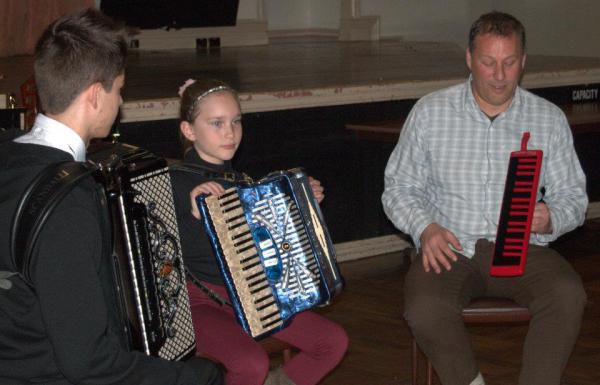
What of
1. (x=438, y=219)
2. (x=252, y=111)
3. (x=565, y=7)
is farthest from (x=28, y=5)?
(x=438, y=219)

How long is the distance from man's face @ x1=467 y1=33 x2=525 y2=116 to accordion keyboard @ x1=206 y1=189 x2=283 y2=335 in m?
1.00

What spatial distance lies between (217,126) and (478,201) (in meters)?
0.87

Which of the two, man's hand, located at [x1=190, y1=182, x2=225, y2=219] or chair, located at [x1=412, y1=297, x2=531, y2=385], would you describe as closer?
man's hand, located at [x1=190, y1=182, x2=225, y2=219]

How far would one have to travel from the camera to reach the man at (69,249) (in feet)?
5.50

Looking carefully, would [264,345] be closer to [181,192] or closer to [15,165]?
[181,192]

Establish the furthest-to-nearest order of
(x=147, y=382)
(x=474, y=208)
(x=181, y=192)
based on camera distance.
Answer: (x=474, y=208)
(x=181, y=192)
(x=147, y=382)

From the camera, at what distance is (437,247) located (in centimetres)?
286

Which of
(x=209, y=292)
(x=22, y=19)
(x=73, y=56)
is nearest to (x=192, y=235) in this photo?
(x=209, y=292)

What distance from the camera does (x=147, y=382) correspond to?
5.99ft

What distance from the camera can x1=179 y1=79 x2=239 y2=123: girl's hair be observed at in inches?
109

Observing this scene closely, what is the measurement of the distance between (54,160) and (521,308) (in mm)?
1578

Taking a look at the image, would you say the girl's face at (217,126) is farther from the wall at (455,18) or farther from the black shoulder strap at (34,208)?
the wall at (455,18)

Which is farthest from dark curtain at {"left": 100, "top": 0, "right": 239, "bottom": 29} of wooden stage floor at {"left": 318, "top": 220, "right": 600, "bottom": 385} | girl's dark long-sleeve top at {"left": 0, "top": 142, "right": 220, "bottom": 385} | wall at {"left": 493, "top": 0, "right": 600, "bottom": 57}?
girl's dark long-sleeve top at {"left": 0, "top": 142, "right": 220, "bottom": 385}

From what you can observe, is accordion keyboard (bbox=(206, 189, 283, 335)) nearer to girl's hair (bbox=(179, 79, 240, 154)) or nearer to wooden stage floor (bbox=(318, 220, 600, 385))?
girl's hair (bbox=(179, 79, 240, 154))
